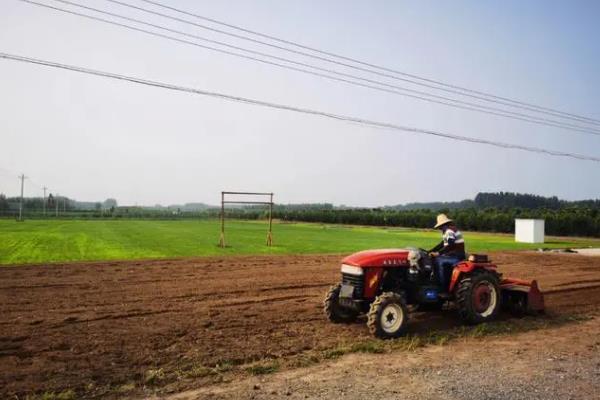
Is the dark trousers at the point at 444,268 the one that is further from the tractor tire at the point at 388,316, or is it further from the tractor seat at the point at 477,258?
the tractor tire at the point at 388,316

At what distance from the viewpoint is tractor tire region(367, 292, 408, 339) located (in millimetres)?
7816

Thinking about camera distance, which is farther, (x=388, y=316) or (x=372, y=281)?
(x=372, y=281)

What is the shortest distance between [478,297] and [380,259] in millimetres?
2250

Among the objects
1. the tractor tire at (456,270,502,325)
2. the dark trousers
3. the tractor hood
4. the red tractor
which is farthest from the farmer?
the tractor hood

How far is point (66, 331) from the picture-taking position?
8.07 metres

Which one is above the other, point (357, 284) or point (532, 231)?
point (532, 231)

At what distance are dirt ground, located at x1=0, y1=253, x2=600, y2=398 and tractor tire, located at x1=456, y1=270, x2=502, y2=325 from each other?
0.46 metres

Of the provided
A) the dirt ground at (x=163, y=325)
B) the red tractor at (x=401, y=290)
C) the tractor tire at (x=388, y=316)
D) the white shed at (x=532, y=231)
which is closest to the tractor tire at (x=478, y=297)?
the red tractor at (x=401, y=290)

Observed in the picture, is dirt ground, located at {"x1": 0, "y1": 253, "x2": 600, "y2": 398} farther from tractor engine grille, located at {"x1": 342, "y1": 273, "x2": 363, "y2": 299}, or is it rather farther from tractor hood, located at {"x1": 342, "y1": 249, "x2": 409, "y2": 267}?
tractor hood, located at {"x1": 342, "y1": 249, "x2": 409, "y2": 267}

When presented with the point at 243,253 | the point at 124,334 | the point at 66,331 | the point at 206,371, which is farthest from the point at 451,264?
the point at 243,253

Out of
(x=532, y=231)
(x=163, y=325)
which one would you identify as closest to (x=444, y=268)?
(x=163, y=325)

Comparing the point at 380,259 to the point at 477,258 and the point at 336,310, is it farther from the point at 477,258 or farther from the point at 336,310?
the point at 477,258

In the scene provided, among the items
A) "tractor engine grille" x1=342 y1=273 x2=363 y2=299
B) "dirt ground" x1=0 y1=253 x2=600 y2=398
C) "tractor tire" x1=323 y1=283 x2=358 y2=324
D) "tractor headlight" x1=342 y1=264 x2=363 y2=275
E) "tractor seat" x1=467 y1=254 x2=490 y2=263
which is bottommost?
"dirt ground" x1=0 y1=253 x2=600 y2=398

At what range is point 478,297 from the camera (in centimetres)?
923
